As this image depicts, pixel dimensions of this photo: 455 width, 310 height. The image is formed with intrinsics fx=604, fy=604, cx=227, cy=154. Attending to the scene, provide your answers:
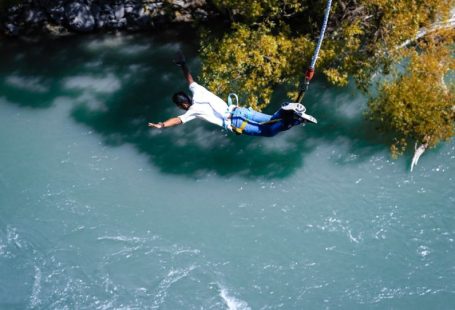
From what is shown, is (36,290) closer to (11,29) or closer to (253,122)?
(253,122)

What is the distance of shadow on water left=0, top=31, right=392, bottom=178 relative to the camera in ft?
42.0

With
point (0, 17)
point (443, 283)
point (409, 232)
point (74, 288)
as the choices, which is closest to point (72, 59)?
point (0, 17)

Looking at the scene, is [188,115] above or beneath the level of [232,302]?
above

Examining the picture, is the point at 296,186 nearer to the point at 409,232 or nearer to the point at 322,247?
the point at 322,247

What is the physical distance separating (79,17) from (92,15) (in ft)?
1.10

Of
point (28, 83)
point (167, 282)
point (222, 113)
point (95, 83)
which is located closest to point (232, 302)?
point (167, 282)

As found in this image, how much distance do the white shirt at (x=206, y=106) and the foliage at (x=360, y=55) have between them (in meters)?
0.87

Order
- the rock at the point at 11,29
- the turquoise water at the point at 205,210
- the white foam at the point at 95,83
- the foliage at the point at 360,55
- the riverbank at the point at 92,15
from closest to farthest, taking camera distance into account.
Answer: the turquoise water at the point at 205,210 < the foliage at the point at 360,55 < the white foam at the point at 95,83 < the riverbank at the point at 92,15 < the rock at the point at 11,29

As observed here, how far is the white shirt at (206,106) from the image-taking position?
10625 mm

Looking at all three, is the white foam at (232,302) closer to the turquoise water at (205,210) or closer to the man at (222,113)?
the turquoise water at (205,210)

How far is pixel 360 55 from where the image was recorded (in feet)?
39.5

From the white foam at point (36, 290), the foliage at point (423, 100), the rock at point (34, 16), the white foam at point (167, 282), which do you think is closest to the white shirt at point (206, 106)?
the white foam at point (167, 282)

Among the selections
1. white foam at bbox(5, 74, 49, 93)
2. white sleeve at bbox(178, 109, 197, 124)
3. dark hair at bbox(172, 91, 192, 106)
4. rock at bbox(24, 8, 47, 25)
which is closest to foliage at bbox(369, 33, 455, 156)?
white sleeve at bbox(178, 109, 197, 124)

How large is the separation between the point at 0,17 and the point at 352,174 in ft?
31.2
